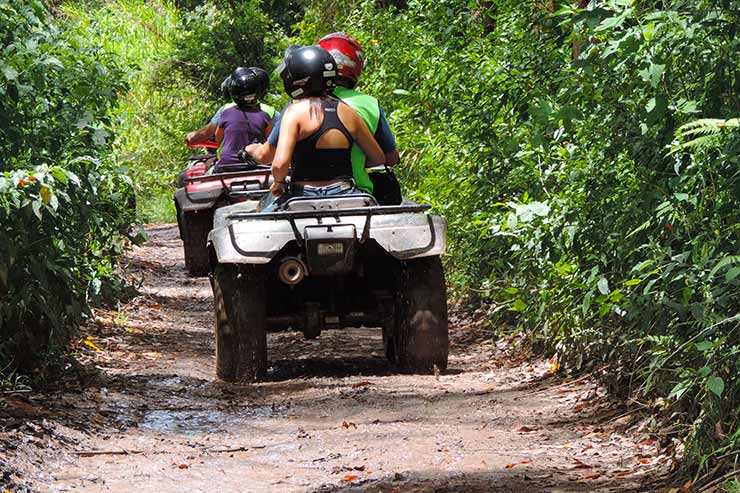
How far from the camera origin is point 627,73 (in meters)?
5.69

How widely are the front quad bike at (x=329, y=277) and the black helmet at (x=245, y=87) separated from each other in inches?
170

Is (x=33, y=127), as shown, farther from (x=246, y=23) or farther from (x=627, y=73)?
(x=246, y=23)

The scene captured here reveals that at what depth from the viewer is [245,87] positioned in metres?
12.6

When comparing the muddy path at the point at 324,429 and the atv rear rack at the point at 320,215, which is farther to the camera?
the atv rear rack at the point at 320,215

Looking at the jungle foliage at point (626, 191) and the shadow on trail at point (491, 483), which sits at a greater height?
the jungle foliage at point (626, 191)

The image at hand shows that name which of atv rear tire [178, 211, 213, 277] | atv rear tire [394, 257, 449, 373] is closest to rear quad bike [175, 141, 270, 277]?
atv rear tire [178, 211, 213, 277]

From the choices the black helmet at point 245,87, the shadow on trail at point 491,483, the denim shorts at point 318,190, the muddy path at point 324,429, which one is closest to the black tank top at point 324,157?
the denim shorts at point 318,190

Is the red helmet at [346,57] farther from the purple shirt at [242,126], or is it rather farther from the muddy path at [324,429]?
the purple shirt at [242,126]

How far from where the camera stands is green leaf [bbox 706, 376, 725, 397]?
436 cm

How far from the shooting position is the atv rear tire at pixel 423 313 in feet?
25.4

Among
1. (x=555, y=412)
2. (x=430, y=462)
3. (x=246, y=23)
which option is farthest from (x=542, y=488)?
(x=246, y=23)

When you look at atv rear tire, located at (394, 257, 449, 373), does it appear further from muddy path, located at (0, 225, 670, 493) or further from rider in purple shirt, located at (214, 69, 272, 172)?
rider in purple shirt, located at (214, 69, 272, 172)

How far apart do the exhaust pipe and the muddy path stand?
68cm

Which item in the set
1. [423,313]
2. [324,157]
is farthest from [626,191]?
[324,157]
